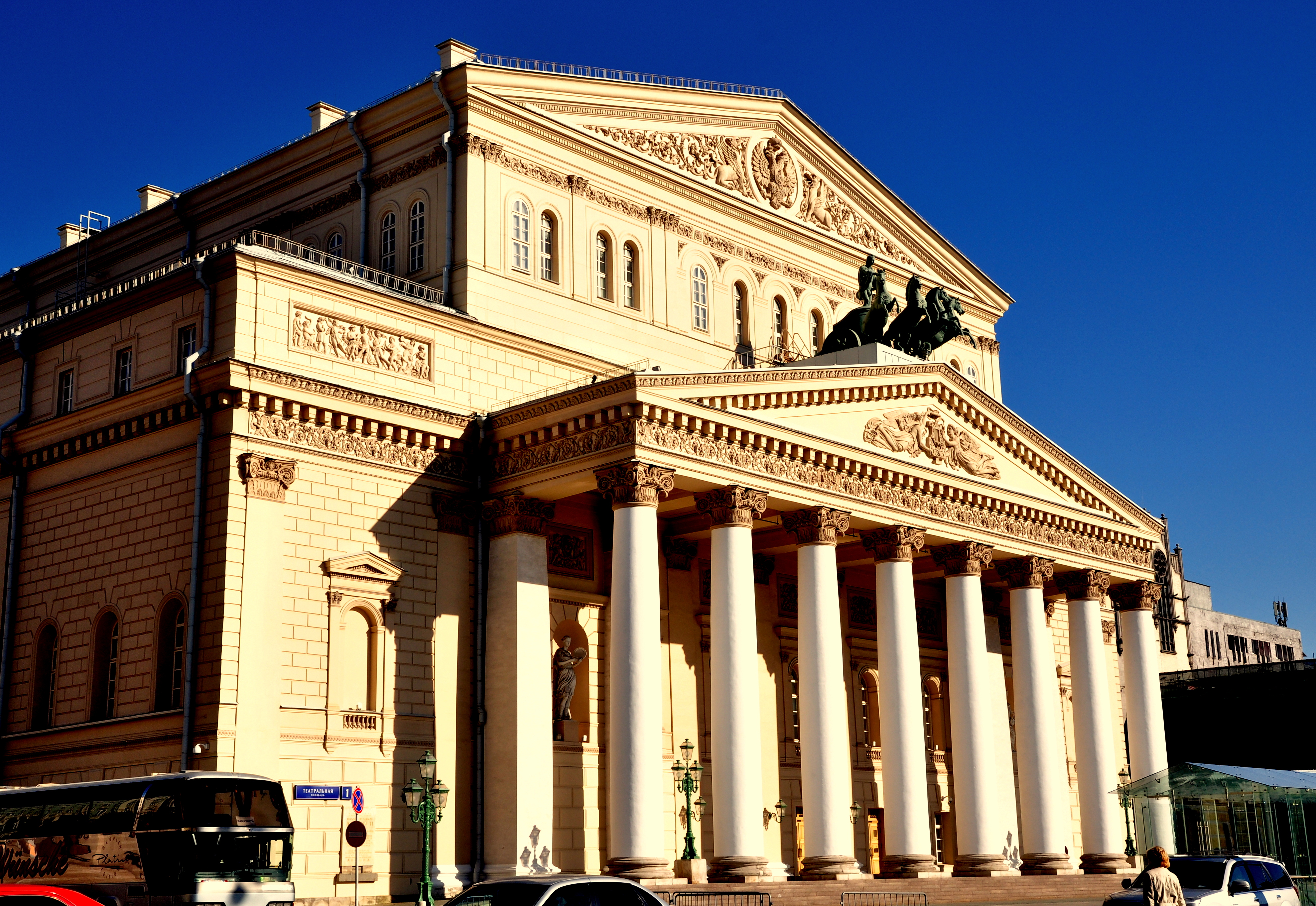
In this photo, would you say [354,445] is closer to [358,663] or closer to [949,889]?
[358,663]

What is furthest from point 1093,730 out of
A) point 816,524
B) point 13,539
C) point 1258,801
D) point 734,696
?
point 13,539

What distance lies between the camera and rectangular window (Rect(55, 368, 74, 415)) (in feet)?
117

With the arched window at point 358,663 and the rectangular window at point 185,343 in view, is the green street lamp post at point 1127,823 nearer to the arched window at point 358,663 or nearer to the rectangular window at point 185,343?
the arched window at point 358,663

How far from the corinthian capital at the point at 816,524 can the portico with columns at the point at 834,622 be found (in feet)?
0.20

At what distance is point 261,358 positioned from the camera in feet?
103

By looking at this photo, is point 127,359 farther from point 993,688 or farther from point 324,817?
point 993,688

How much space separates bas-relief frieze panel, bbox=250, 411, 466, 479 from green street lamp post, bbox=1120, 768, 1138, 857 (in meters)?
21.3

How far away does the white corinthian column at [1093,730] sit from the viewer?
138 feet

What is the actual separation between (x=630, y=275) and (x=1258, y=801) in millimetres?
21016

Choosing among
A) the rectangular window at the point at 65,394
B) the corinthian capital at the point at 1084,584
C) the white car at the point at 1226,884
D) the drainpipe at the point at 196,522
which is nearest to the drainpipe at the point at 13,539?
the rectangular window at the point at 65,394

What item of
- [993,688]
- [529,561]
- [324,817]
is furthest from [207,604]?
[993,688]

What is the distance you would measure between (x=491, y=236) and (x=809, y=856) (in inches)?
662

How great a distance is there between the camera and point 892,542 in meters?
37.6

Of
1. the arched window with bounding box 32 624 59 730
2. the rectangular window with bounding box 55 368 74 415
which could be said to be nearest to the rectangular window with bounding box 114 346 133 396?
the rectangular window with bounding box 55 368 74 415
